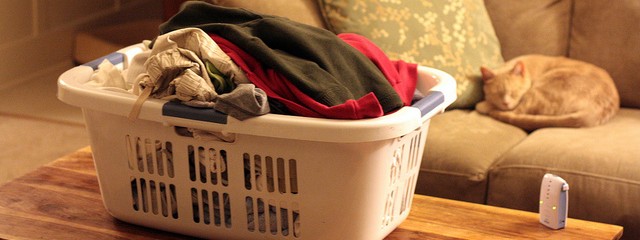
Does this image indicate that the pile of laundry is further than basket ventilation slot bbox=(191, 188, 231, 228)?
No

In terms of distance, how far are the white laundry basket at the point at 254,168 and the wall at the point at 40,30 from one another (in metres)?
2.07

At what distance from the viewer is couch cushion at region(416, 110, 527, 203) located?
206 centimetres

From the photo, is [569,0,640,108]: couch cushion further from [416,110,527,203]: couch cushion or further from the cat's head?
[416,110,527,203]: couch cushion

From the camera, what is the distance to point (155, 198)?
144 cm

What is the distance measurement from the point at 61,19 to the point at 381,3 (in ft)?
6.13

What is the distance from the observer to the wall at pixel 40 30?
3391 millimetres

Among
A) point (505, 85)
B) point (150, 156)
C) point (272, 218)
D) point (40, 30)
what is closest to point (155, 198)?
point (150, 156)

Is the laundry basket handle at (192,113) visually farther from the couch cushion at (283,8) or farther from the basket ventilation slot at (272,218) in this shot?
the couch cushion at (283,8)

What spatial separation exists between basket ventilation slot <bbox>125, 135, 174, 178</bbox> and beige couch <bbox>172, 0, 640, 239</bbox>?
0.85 meters

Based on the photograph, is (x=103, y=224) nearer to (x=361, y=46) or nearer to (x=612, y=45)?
(x=361, y=46)

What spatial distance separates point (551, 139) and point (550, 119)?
15 cm

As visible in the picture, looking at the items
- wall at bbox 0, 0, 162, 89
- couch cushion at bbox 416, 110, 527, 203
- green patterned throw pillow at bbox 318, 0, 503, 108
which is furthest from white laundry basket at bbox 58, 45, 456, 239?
wall at bbox 0, 0, 162, 89

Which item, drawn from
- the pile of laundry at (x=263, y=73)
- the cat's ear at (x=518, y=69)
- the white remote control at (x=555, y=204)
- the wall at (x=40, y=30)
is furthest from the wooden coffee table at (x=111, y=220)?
the wall at (x=40, y=30)

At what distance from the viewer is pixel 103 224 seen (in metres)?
1.48
